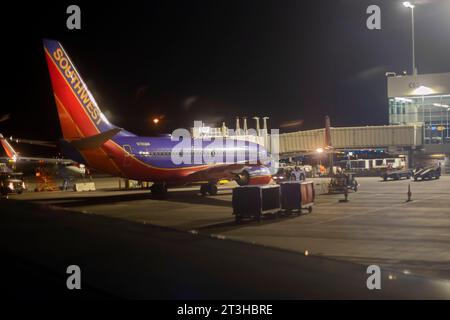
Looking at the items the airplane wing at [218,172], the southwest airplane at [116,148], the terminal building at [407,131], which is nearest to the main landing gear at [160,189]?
the southwest airplane at [116,148]

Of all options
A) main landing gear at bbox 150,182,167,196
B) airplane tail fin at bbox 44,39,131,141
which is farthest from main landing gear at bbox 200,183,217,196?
airplane tail fin at bbox 44,39,131,141

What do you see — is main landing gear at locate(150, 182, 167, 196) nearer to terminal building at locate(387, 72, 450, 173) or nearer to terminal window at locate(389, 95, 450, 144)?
terminal building at locate(387, 72, 450, 173)

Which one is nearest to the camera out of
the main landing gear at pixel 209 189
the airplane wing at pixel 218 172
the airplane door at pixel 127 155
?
the airplane door at pixel 127 155

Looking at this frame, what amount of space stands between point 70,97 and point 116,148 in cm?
382

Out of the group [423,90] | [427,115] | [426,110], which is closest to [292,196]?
[423,90]

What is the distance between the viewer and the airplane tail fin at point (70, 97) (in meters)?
29.5

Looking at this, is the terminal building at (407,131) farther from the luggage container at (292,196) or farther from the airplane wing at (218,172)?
the luggage container at (292,196)

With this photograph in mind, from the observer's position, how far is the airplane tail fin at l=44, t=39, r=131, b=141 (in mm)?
29517

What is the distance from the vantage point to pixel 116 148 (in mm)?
31375

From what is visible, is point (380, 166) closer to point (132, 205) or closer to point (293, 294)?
point (132, 205)

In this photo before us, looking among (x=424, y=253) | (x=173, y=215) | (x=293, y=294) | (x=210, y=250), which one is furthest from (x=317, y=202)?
(x=293, y=294)

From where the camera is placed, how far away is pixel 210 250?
1289 centimetres

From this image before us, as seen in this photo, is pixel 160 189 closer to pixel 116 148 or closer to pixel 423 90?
pixel 116 148

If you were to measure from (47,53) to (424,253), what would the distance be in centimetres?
2272
